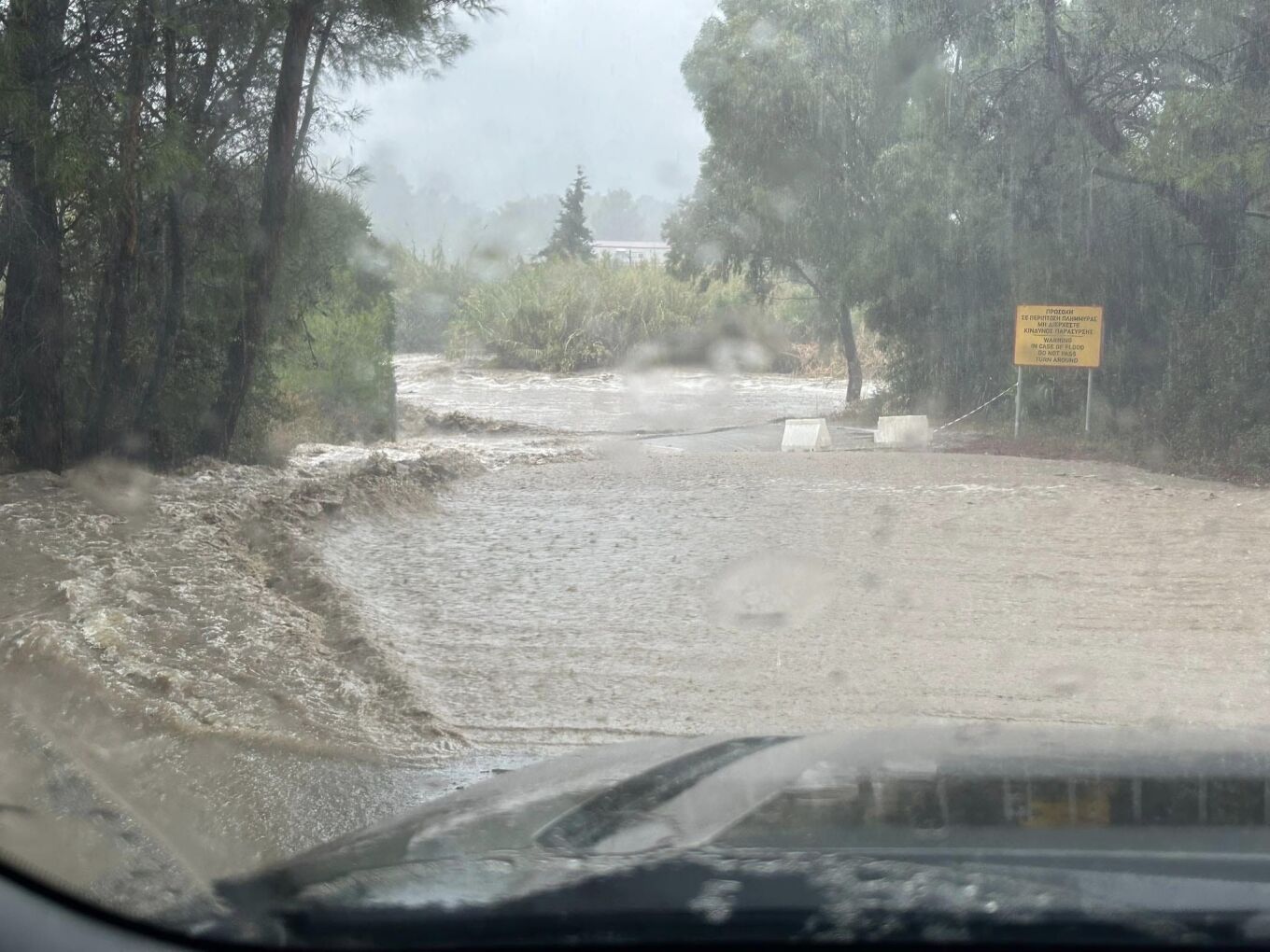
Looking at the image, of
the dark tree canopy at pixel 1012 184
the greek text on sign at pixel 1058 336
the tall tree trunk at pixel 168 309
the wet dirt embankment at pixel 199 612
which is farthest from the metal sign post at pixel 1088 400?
the tall tree trunk at pixel 168 309

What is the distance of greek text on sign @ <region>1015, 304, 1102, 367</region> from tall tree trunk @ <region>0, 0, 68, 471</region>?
49.4 ft

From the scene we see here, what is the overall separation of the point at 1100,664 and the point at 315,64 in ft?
37.9

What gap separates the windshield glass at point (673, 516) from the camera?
10.6 feet

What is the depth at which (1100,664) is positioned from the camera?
314 inches

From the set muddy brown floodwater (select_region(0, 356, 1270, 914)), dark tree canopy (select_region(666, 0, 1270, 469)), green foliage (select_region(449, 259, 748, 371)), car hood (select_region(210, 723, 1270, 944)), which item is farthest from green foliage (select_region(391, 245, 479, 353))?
car hood (select_region(210, 723, 1270, 944))

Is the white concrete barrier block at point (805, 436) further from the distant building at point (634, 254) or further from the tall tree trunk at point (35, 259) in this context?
the distant building at point (634, 254)

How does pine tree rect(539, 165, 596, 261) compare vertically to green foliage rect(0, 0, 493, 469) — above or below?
above

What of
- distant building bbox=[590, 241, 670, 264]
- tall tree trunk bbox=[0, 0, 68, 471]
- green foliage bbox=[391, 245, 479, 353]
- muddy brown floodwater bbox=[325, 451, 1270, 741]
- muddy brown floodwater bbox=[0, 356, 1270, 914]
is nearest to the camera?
muddy brown floodwater bbox=[0, 356, 1270, 914]

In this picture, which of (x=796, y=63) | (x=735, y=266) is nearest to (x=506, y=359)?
(x=735, y=266)

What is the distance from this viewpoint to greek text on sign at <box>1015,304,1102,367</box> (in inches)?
894

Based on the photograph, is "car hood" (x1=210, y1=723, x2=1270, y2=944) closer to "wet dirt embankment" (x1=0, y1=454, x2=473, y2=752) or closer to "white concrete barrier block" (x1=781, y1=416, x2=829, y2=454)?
"wet dirt embankment" (x1=0, y1=454, x2=473, y2=752)

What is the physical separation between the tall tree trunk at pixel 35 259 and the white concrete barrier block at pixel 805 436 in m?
11.6

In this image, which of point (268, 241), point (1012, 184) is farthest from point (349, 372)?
point (1012, 184)

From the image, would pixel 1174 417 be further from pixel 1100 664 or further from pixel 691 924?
pixel 691 924
